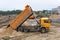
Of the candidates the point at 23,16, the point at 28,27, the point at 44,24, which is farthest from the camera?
the point at 23,16

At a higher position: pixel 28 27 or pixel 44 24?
pixel 44 24

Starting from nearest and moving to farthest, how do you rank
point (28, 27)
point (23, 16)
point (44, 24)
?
1. point (44, 24)
2. point (28, 27)
3. point (23, 16)

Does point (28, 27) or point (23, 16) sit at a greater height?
point (23, 16)

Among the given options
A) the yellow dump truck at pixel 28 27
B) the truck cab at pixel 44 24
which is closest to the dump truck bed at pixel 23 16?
the yellow dump truck at pixel 28 27

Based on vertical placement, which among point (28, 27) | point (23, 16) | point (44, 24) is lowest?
point (28, 27)

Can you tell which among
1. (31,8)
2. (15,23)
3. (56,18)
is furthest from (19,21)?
(56,18)

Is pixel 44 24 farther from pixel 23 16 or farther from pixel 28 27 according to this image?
pixel 23 16

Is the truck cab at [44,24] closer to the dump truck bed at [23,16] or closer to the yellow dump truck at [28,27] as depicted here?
the yellow dump truck at [28,27]

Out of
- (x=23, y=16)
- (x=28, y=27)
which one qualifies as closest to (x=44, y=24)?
(x=28, y=27)

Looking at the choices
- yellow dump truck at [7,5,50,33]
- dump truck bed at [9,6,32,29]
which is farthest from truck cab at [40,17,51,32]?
dump truck bed at [9,6,32,29]

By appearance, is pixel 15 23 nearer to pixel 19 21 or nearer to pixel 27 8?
pixel 19 21

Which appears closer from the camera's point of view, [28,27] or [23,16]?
[28,27]

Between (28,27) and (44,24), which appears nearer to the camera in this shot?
(44,24)

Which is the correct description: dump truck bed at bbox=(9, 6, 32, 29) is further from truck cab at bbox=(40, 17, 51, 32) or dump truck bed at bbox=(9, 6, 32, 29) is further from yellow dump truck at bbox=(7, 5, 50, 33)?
truck cab at bbox=(40, 17, 51, 32)
